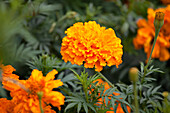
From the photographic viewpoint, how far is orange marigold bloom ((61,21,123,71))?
0.81 meters

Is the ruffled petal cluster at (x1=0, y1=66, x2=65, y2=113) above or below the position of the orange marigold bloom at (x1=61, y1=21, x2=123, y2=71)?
below

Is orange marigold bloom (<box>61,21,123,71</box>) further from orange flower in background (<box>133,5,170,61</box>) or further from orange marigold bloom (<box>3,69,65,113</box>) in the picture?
orange flower in background (<box>133,5,170,61</box>)

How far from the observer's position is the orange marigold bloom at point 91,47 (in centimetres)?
81

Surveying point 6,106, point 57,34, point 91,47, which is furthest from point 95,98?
point 57,34

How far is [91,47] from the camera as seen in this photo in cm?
85

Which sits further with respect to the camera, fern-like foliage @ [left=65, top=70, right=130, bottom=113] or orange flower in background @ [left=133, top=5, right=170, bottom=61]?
orange flower in background @ [left=133, top=5, right=170, bottom=61]

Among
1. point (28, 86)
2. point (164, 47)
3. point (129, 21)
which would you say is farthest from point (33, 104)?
point (129, 21)

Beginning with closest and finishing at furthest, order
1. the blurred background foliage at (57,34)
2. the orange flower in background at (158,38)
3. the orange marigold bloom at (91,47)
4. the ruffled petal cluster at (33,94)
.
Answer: the ruffled petal cluster at (33,94)
the orange marigold bloom at (91,47)
the blurred background foliage at (57,34)
the orange flower in background at (158,38)

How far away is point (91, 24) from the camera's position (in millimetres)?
863

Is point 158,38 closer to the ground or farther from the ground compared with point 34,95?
farther from the ground

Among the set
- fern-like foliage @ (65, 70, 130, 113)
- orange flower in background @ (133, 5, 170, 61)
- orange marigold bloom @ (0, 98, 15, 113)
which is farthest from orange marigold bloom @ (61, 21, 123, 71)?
orange flower in background @ (133, 5, 170, 61)

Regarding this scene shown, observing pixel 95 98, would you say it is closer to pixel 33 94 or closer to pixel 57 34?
pixel 33 94

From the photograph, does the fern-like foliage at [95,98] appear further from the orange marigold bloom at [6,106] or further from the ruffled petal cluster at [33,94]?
the orange marigold bloom at [6,106]

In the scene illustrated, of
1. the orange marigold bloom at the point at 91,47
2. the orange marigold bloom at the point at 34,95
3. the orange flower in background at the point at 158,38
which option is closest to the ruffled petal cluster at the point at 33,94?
the orange marigold bloom at the point at 34,95
